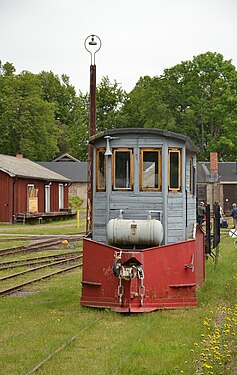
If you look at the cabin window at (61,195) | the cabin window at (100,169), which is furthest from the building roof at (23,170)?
the cabin window at (100,169)

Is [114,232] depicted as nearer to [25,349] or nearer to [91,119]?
[25,349]

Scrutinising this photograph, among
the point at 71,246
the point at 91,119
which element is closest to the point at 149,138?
the point at 91,119

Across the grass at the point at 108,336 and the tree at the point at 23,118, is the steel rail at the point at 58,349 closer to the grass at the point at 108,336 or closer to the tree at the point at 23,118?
the grass at the point at 108,336

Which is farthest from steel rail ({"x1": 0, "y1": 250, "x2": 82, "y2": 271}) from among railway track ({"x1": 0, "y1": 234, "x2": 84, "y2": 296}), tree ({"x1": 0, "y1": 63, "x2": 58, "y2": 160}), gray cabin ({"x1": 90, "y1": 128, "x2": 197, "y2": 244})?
tree ({"x1": 0, "y1": 63, "x2": 58, "y2": 160})

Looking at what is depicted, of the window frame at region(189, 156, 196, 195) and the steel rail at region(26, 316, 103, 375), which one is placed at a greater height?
the window frame at region(189, 156, 196, 195)

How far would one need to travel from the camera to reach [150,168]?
13.8 meters

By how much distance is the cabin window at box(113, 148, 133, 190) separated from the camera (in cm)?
1383

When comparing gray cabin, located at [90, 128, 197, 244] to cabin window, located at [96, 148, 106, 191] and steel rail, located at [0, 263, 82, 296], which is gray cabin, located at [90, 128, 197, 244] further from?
steel rail, located at [0, 263, 82, 296]

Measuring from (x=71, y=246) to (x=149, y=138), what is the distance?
16.1 meters

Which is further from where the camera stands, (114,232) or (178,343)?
(114,232)

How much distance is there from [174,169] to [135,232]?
1.58m

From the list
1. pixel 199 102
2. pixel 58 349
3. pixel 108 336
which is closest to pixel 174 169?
pixel 108 336

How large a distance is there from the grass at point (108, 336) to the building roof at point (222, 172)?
142 feet

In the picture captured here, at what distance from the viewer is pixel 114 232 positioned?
43.5ft
